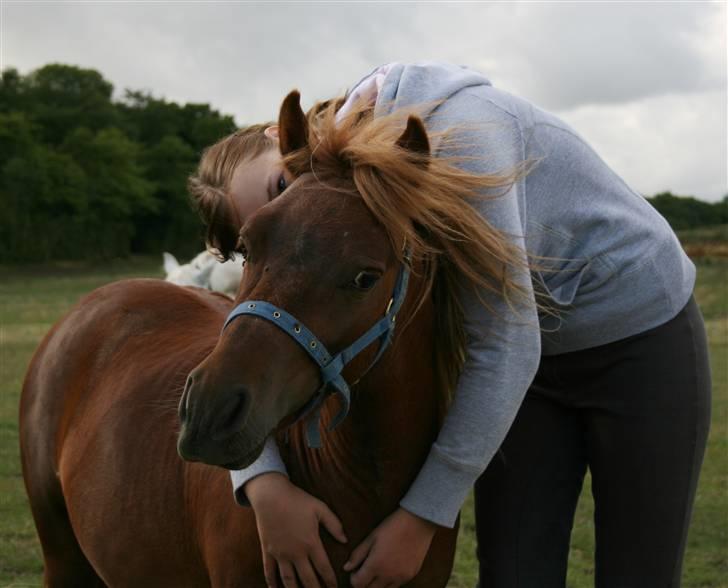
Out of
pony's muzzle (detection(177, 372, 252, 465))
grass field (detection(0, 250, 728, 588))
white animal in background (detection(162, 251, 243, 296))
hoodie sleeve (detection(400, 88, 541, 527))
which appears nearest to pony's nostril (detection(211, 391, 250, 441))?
pony's muzzle (detection(177, 372, 252, 465))

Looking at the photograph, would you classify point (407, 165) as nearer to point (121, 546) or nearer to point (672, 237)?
point (672, 237)

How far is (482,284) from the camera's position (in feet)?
6.70

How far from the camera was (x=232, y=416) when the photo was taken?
67.2 inches

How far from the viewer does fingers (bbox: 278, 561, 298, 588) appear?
211cm

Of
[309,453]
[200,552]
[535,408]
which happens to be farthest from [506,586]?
[200,552]

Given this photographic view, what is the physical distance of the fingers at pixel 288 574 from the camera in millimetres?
2109

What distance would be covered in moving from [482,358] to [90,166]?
220 feet

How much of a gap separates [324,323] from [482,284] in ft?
1.28

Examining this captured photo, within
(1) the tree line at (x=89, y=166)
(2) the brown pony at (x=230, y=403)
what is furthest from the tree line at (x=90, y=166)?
(2) the brown pony at (x=230, y=403)

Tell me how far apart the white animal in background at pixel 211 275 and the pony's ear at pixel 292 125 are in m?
4.61

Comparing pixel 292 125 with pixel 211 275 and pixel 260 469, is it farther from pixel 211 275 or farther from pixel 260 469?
pixel 211 275

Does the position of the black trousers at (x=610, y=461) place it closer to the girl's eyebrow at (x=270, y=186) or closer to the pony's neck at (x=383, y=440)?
the pony's neck at (x=383, y=440)

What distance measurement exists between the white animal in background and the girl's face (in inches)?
172

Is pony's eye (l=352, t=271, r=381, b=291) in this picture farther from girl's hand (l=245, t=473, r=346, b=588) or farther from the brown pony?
girl's hand (l=245, t=473, r=346, b=588)
